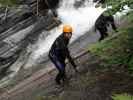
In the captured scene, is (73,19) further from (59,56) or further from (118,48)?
(118,48)

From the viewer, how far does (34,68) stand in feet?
54.5

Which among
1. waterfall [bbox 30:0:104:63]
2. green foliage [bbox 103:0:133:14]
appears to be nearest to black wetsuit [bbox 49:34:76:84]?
green foliage [bbox 103:0:133:14]

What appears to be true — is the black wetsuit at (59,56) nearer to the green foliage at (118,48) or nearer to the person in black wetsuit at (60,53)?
the person in black wetsuit at (60,53)

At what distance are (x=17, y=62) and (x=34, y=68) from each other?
2.14 metres

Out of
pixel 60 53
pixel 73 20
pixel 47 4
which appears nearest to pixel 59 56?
pixel 60 53

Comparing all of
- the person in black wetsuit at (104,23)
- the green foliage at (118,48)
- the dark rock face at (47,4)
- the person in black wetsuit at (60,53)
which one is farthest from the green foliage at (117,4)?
the dark rock face at (47,4)

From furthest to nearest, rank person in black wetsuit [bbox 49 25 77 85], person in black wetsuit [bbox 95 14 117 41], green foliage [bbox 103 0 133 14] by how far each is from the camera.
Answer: person in black wetsuit [bbox 95 14 117 41], person in black wetsuit [bbox 49 25 77 85], green foliage [bbox 103 0 133 14]

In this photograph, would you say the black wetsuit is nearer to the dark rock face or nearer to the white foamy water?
the white foamy water

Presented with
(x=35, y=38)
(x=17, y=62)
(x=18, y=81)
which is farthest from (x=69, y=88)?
(x=35, y=38)

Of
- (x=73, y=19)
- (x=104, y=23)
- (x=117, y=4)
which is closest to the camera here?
(x=117, y=4)

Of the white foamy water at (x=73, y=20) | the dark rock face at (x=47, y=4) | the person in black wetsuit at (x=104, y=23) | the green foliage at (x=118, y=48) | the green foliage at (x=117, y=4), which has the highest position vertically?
the green foliage at (x=117, y=4)

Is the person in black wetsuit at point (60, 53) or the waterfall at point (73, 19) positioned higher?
the person in black wetsuit at point (60, 53)

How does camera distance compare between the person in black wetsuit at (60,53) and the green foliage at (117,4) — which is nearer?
the green foliage at (117,4)

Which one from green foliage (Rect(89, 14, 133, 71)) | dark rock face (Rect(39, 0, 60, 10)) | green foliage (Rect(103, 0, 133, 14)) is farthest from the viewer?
dark rock face (Rect(39, 0, 60, 10))
